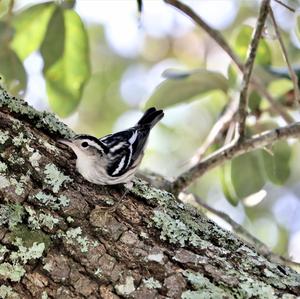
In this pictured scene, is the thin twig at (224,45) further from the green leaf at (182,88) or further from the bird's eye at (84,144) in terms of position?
the bird's eye at (84,144)

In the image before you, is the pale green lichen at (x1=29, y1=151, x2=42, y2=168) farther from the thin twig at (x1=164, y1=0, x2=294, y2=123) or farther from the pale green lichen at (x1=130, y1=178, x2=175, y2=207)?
the thin twig at (x1=164, y1=0, x2=294, y2=123)

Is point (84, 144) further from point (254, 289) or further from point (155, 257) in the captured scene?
point (254, 289)

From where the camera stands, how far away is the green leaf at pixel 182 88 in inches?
148

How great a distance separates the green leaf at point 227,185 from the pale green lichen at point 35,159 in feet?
5.35

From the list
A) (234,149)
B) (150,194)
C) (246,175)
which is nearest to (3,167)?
(150,194)

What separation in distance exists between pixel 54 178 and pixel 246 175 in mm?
1507

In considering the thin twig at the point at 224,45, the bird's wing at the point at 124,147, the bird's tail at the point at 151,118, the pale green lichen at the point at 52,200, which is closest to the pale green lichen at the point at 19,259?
the pale green lichen at the point at 52,200

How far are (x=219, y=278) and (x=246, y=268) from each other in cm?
13

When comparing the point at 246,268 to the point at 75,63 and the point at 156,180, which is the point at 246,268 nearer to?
the point at 156,180

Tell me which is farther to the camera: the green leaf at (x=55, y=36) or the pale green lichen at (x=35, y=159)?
the green leaf at (x=55, y=36)

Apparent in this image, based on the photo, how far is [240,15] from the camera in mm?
6586

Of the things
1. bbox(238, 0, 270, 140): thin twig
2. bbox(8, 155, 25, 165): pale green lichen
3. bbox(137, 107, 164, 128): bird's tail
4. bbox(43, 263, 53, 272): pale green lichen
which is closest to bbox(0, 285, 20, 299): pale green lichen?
bbox(43, 263, 53, 272): pale green lichen

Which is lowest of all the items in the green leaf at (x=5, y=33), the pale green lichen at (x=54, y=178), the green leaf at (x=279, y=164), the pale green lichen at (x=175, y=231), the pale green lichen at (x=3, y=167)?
the pale green lichen at (x=3, y=167)

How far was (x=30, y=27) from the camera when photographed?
3.85 m
